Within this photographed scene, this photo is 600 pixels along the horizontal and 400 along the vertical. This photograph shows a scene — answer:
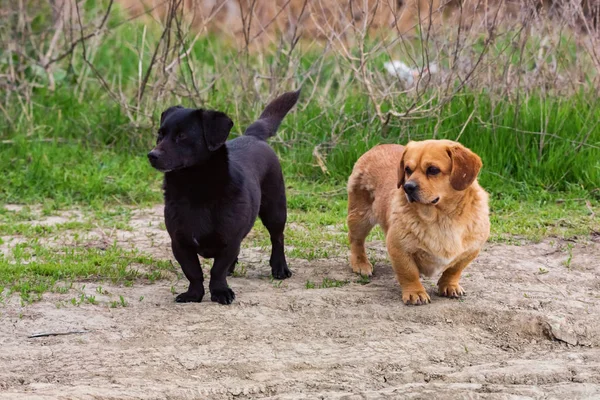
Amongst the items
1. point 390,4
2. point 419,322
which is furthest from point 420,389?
point 390,4

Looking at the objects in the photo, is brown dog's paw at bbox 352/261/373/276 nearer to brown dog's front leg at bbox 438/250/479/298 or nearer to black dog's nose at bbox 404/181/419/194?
brown dog's front leg at bbox 438/250/479/298

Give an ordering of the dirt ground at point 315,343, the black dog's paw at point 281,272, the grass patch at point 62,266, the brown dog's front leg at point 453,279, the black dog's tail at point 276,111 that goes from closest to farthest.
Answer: the dirt ground at point 315,343
the brown dog's front leg at point 453,279
the grass patch at point 62,266
the black dog's paw at point 281,272
the black dog's tail at point 276,111

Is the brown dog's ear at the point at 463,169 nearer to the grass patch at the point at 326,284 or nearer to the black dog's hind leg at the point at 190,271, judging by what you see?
the grass patch at the point at 326,284

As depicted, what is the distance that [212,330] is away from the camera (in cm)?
455

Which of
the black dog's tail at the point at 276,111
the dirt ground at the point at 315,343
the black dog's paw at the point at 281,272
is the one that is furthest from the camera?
the black dog's tail at the point at 276,111

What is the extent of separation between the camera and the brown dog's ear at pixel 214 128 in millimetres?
4852

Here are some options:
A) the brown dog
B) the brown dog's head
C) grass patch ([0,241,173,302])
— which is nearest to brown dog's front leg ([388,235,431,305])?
the brown dog

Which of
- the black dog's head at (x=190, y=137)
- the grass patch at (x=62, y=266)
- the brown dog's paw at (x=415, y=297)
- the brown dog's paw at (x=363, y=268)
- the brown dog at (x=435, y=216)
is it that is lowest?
the brown dog's paw at (x=363, y=268)

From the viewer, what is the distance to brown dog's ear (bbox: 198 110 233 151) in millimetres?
4852

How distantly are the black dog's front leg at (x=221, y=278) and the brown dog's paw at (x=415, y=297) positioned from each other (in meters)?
0.95

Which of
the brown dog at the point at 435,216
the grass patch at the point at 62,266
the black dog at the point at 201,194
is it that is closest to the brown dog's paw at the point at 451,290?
the brown dog at the point at 435,216

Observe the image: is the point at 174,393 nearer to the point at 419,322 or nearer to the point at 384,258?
the point at 419,322

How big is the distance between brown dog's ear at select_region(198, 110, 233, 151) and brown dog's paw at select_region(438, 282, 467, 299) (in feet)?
4.92

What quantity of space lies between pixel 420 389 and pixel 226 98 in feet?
18.2
